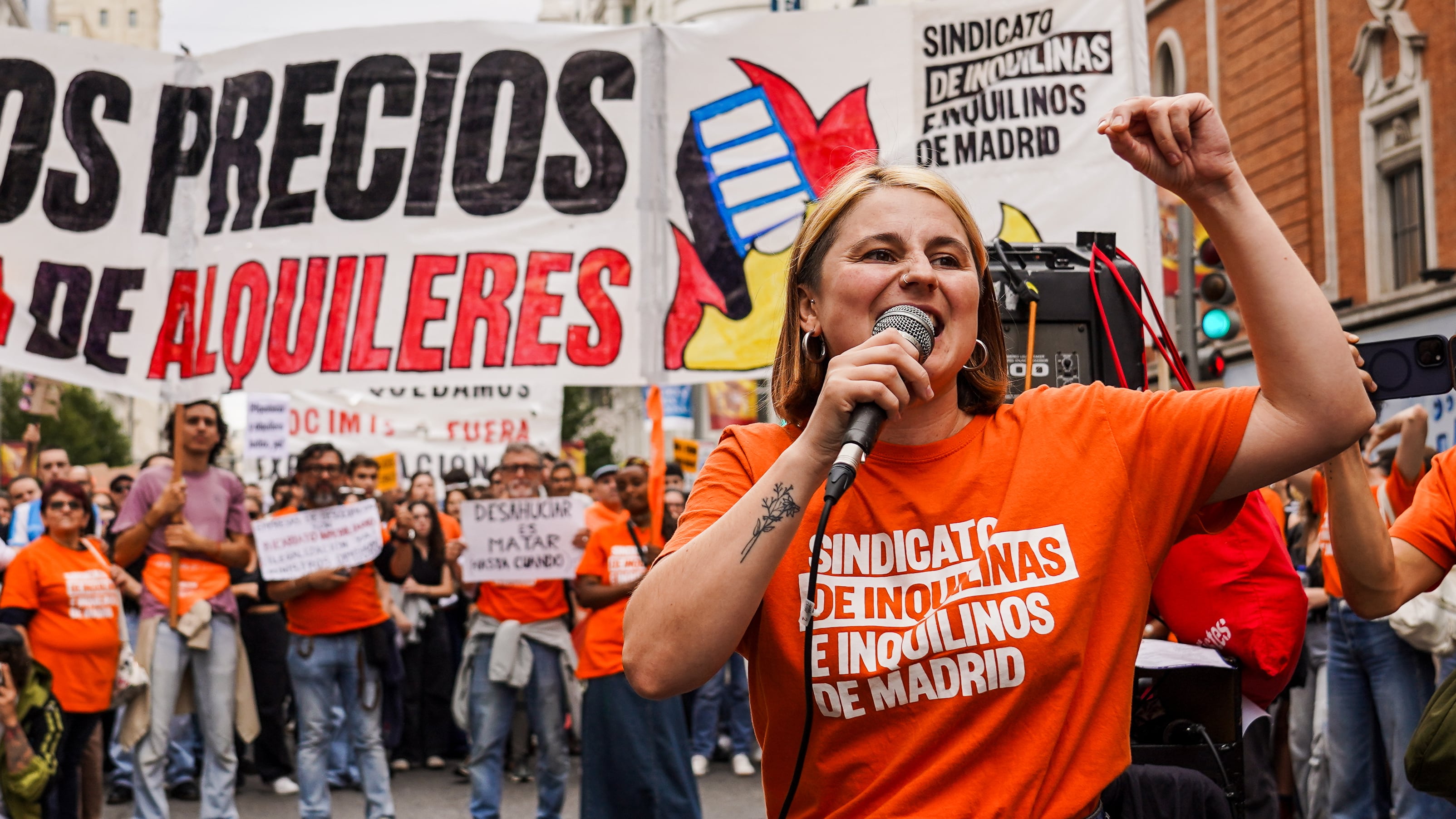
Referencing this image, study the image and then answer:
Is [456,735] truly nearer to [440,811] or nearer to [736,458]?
[440,811]

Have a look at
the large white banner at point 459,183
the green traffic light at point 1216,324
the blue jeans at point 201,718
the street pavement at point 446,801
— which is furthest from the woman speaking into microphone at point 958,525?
the green traffic light at point 1216,324

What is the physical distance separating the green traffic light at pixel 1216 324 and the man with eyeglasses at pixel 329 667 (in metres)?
5.91

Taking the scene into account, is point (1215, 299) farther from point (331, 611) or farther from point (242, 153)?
point (242, 153)

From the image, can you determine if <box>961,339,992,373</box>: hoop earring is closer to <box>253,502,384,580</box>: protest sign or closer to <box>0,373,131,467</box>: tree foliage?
<box>253,502,384,580</box>: protest sign

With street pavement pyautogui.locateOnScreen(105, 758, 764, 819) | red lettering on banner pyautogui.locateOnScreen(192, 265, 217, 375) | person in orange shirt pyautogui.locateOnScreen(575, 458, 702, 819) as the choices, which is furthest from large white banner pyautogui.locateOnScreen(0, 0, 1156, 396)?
street pavement pyautogui.locateOnScreen(105, 758, 764, 819)

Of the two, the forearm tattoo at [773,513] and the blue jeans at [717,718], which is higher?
the forearm tattoo at [773,513]

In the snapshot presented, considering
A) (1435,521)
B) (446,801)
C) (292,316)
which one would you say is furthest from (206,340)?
(1435,521)

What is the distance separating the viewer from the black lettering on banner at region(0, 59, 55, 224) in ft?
22.4

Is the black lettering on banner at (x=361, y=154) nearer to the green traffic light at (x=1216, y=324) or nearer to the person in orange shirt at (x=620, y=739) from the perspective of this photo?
the person in orange shirt at (x=620, y=739)

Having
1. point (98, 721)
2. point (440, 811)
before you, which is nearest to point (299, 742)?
point (98, 721)

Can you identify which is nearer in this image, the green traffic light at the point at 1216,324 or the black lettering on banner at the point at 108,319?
the black lettering on banner at the point at 108,319

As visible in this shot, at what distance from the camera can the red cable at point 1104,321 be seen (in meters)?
3.20

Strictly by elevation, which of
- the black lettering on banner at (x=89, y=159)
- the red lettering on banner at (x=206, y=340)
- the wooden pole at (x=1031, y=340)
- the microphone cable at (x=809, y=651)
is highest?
the black lettering on banner at (x=89, y=159)

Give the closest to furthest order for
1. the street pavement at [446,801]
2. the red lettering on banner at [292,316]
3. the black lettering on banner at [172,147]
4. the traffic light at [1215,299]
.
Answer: the red lettering on banner at [292,316], the black lettering on banner at [172,147], the street pavement at [446,801], the traffic light at [1215,299]
